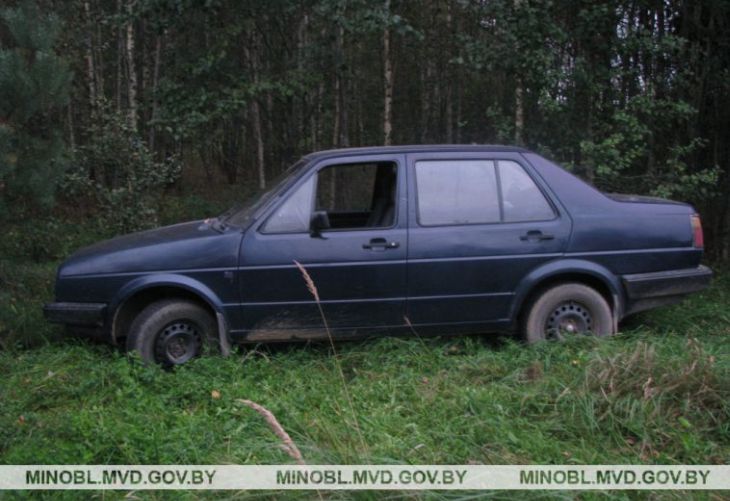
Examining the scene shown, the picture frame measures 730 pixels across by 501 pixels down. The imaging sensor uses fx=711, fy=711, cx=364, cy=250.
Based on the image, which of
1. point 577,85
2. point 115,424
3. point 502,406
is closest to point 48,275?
point 115,424

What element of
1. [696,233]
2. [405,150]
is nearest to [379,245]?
[405,150]

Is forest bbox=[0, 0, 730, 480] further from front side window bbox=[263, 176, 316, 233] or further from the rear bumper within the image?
front side window bbox=[263, 176, 316, 233]

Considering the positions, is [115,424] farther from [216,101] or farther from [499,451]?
[216,101]

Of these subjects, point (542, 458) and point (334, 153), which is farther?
point (334, 153)

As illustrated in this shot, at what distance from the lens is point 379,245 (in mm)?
5480

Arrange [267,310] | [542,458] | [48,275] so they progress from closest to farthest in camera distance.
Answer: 1. [542,458]
2. [267,310]
3. [48,275]

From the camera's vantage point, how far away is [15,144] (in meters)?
5.93

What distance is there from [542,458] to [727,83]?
24.1 feet

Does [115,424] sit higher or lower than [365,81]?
lower

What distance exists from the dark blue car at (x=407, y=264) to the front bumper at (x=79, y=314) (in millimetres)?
11

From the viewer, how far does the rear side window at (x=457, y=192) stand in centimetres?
562

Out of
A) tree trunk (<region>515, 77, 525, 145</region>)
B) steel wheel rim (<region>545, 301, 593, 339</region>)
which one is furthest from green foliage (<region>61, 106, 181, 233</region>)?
steel wheel rim (<region>545, 301, 593, 339</region>)

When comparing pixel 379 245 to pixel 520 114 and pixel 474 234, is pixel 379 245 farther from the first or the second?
pixel 520 114

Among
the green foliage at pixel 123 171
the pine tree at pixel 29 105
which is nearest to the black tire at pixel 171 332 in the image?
the pine tree at pixel 29 105
